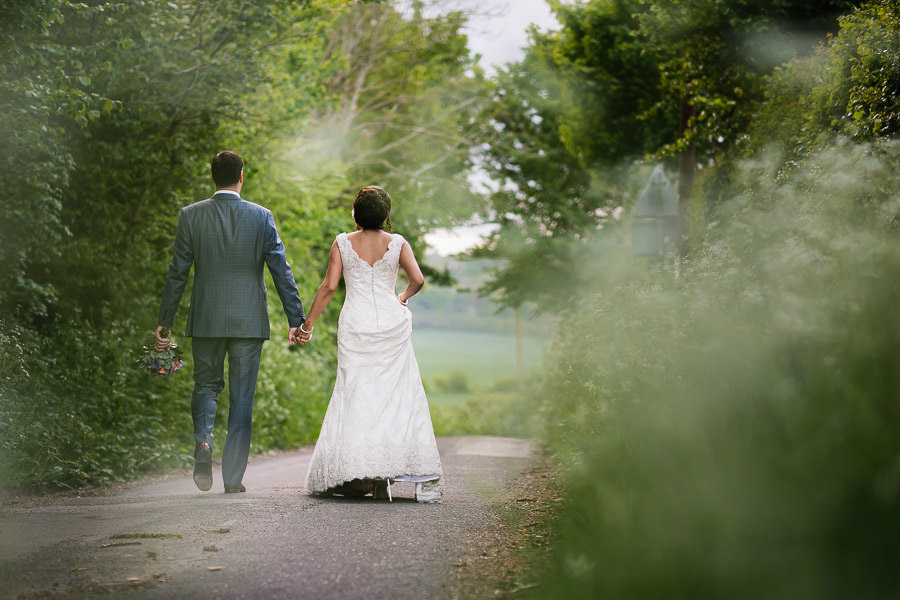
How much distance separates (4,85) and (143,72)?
7.70ft

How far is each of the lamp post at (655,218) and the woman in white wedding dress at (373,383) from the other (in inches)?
306

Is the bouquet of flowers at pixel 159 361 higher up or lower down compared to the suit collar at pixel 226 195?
lower down

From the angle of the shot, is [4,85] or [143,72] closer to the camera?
[4,85]

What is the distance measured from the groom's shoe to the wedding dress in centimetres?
75

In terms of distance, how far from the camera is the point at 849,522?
2775mm

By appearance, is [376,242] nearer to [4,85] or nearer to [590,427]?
[590,427]

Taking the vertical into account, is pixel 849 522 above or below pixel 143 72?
below

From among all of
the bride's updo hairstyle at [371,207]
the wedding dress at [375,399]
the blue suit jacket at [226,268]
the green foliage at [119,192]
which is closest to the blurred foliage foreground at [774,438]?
the wedding dress at [375,399]

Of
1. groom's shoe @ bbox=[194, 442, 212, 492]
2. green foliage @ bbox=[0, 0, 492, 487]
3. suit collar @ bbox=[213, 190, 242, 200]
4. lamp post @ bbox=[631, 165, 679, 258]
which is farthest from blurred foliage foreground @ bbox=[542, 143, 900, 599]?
lamp post @ bbox=[631, 165, 679, 258]

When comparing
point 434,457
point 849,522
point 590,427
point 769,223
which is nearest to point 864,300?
point 849,522

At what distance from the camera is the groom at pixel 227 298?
271 inches

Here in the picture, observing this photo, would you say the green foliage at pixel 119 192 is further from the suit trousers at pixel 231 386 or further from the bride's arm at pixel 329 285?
the bride's arm at pixel 329 285

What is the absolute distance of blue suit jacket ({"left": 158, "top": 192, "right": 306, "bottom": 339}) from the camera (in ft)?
22.6

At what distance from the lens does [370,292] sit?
702 centimetres
